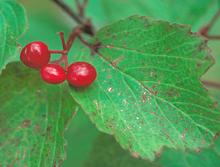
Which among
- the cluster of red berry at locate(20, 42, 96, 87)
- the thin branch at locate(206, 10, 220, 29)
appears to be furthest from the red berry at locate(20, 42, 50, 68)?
the thin branch at locate(206, 10, 220, 29)

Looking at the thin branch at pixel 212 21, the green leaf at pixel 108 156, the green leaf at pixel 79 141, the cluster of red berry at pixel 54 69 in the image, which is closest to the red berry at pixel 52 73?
the cluster of red berry at pixel 54 69

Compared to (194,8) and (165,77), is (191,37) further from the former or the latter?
(194,8)

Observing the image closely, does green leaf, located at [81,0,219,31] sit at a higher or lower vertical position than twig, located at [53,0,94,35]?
lower

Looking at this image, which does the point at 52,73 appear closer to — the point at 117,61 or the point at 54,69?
the point at 54,69

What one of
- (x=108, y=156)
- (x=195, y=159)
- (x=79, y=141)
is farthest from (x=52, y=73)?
(x=79, y=141)

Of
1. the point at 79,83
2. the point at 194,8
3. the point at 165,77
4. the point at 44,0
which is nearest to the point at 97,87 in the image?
the point at 79,83

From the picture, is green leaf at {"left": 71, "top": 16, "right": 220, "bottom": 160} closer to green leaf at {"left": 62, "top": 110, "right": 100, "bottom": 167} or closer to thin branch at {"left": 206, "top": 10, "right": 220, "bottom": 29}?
thin branch at {"left": 206, "top": 10, "right": 220, "bottom": 29}
